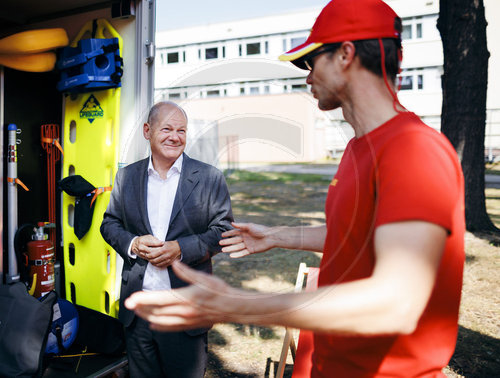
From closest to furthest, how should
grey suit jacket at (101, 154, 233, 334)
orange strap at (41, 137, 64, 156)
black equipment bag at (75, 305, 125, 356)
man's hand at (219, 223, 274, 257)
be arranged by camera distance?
1. man's hand at (219, 223, 274, 257)
2. grey suit jacket at (101, 154, 233, 334)
3. black equipment bag at (75, 305, 125, 356)
4. orange strap at (41, 137, 64, 156)

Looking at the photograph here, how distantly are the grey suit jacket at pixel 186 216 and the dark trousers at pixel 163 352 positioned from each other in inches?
3.8

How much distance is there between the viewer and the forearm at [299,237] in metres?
1.30

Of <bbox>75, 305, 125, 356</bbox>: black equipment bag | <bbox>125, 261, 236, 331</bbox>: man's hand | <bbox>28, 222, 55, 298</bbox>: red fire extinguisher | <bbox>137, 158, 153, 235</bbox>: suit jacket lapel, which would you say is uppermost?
<bbox>137, 158, 153, 235</bbox>: suit jacket lapel

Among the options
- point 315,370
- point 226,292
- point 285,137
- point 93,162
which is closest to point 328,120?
point 285,137

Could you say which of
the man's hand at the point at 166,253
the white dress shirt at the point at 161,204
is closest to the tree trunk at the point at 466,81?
the white dress shirt at the point at 161,204

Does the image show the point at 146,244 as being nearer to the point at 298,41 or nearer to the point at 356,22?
the point at 298,41

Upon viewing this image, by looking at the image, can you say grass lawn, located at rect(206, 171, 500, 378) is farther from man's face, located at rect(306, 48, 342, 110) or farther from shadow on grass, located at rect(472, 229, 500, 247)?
shadow on grass, located at rect(472, 229, 500, 247)

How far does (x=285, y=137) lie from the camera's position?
114cm

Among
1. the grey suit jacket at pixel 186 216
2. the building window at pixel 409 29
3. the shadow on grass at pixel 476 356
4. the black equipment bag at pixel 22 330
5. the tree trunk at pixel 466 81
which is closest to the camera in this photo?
the building window at pixel 409 29

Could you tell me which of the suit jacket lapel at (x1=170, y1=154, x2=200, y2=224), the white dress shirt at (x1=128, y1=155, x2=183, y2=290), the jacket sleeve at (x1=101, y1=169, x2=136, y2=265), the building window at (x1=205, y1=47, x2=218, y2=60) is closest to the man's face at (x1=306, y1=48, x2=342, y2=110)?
the building window at (x1=205, y1=47, x2=218, y2=60)

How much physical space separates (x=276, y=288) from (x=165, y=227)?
59cm

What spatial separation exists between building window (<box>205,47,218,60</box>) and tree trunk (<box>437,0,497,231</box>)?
529 centimetres

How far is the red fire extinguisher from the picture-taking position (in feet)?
9.45

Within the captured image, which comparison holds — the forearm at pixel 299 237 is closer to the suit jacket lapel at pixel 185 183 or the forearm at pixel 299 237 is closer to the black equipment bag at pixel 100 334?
the suit jacket lapel at pixel 185 183
